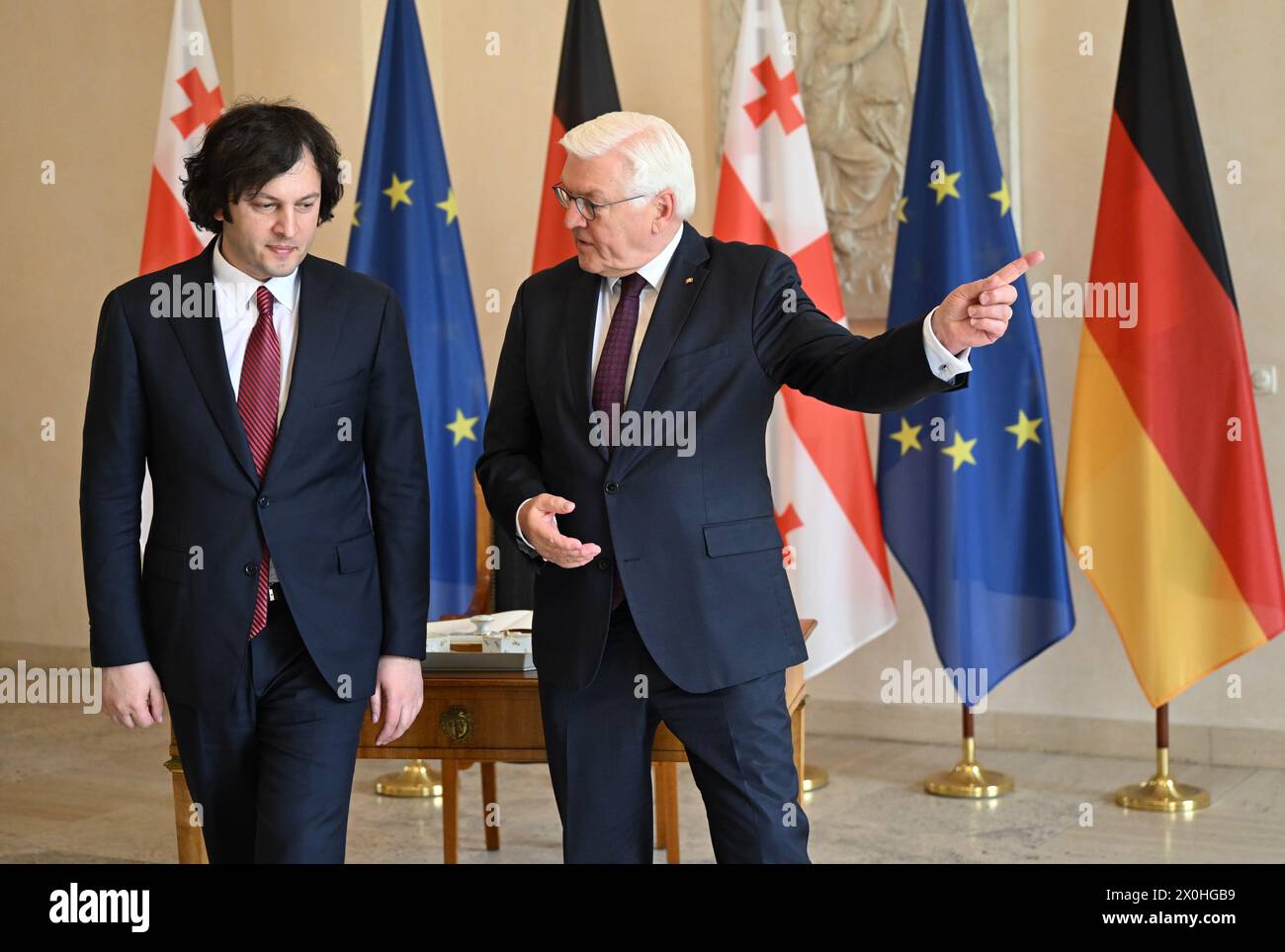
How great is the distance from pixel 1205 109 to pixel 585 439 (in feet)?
11.0

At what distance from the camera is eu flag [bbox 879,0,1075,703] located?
4.61m

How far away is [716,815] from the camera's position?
7.72 feet

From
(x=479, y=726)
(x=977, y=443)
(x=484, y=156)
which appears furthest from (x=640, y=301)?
(x=484, y=156)

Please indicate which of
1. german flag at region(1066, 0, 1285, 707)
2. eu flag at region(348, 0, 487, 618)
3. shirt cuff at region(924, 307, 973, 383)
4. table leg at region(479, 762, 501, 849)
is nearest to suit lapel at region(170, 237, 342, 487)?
shirt cuff at region(924, 307, 973, 383)

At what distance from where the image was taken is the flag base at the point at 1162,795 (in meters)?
4.45

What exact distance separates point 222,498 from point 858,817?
9.26ft

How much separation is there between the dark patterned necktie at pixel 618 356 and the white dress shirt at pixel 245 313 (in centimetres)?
50

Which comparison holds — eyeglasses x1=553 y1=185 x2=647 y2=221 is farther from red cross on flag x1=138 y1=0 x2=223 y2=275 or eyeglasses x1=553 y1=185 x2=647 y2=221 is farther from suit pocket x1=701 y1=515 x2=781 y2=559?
red cross on flag x1=138 y1=0 x2=223 y2=275

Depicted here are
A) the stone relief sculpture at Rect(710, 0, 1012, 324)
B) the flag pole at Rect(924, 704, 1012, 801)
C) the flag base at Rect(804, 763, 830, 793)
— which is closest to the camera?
the flag pole at Rect(924, 704, 1012, 801)

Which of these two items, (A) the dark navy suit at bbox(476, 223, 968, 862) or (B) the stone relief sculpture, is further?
(B) the stone relief sculpture

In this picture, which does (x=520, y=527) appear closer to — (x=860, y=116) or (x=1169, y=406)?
(x=1169, y=406)
